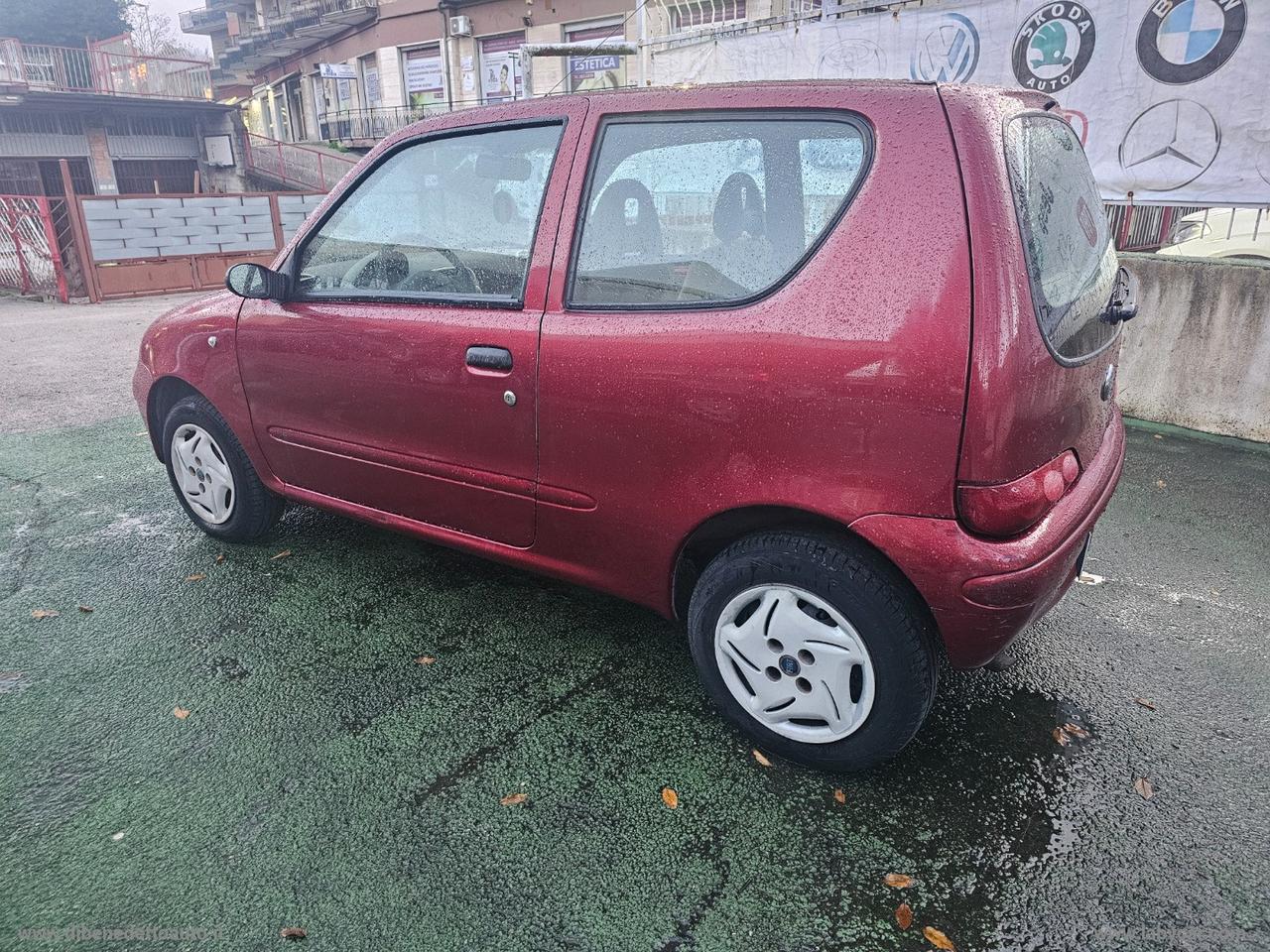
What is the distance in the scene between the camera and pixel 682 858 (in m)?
2.02

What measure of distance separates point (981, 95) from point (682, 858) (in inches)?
79.0

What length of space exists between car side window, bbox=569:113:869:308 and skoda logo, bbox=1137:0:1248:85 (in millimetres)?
4387

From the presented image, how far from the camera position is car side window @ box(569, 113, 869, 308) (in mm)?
2107

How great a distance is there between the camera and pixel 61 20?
34719 mm

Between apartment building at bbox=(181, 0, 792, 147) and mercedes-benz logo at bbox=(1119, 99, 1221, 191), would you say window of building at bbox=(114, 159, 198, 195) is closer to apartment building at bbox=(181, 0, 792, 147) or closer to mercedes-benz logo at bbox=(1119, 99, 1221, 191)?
apartment building at bbox=(181, 0, 792, 147)

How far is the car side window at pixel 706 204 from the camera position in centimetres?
211

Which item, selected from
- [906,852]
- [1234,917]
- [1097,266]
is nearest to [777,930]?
[906,852]

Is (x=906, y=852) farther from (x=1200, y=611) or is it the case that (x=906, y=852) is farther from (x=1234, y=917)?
(x=1200, y=611)

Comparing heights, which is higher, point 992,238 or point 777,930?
point 992,238

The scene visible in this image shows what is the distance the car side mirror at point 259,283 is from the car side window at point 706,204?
1267 millimetres

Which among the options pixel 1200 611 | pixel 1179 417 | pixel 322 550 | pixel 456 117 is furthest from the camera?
pixel 1179 417

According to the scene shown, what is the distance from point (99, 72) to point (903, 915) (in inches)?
1278

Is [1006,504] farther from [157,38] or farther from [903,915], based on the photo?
[157,38]

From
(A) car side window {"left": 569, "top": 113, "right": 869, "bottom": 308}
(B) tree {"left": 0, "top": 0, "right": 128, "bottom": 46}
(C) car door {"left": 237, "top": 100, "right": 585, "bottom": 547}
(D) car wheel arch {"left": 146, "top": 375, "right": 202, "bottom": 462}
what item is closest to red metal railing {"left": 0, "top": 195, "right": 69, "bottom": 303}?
(D) car wheel arch {"left": 146, "top": 375, "right": 202, "bottom": 462}
